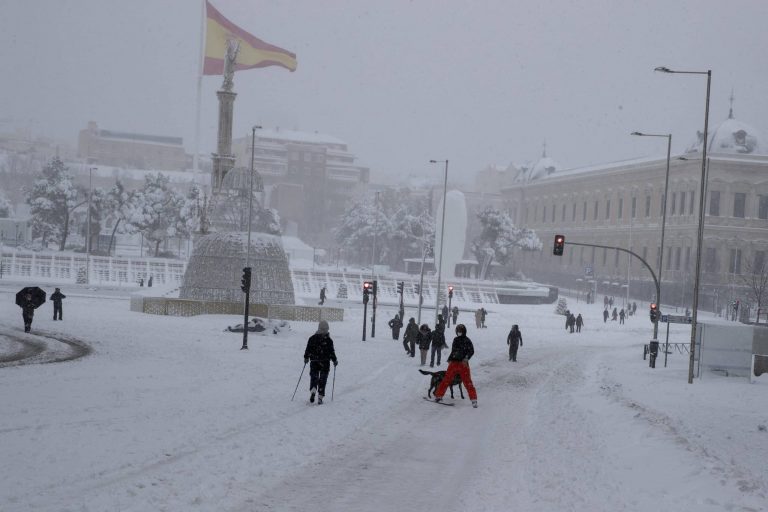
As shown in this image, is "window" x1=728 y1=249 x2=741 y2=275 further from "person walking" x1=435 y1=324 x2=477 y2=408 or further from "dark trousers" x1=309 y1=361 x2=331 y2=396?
"dark trousers" x1=309 y1=361 x2=331 y2=396

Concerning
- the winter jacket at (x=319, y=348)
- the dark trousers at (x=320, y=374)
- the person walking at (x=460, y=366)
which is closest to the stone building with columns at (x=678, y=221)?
the person walking at (x=460, y=366)

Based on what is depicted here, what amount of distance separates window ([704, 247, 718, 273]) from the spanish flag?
49275 millimetres

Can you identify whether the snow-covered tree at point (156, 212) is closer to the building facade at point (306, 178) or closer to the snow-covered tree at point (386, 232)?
the snow-covered tree at point (386, 232)

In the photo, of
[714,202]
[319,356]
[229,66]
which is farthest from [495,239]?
[319,356]

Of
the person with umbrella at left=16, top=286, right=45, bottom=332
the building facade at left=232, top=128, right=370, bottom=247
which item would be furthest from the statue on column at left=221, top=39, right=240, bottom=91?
the building facade at left=232, top=128, right=370, bottom=247

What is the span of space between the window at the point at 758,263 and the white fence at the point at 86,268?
46.9m

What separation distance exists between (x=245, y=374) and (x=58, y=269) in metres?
52.7

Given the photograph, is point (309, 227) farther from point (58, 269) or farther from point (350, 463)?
point (350, 463)

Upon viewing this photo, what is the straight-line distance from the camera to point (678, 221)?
90.3m

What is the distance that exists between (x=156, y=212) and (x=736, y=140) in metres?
57.1

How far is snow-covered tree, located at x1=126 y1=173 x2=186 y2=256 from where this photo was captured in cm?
8894

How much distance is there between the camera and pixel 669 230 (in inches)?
3632

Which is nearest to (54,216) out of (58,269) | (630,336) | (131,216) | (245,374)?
(131,216)

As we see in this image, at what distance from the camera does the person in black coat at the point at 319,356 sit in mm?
16516
